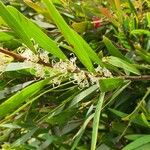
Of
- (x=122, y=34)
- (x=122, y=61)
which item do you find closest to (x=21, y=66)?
(x=122, y=61)

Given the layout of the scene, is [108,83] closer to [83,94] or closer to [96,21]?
[83,94]

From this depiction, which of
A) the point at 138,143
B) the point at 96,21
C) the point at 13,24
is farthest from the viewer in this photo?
the point at 96,21

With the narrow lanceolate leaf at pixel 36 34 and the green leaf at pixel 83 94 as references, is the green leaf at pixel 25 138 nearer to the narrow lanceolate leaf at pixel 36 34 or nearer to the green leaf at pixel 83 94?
the green leaf at pixel 83 94

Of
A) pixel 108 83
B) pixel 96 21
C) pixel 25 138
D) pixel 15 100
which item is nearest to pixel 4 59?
pixel 15 100

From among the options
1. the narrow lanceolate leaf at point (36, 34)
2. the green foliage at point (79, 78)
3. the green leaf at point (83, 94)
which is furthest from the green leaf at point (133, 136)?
the narrow lanceolate leaf at point (36, 34)

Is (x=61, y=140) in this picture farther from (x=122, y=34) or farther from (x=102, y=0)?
(x=102, y=0)

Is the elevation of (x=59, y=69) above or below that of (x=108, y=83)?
above
